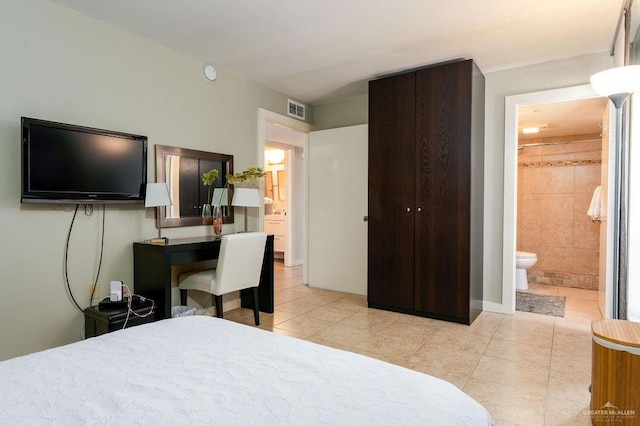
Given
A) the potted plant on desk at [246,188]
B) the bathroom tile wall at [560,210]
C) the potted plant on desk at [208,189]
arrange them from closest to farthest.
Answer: the potted plant on desk at [208,189] < the potted plant on desk at [246,188] < the bathroom tile wall at [560,210]

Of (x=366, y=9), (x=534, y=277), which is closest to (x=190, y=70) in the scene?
(x=366, y=9)

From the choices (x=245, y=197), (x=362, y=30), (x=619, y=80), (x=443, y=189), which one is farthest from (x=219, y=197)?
(x=619, y=80)

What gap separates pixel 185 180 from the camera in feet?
11.0

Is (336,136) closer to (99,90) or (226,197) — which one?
(226,197)

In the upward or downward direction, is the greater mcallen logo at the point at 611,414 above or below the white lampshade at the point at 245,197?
below

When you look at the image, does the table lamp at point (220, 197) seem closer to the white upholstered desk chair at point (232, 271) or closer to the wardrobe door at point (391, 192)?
the white upholstered desk chair at point (232, 271)

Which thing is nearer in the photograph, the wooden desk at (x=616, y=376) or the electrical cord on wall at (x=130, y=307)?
the wooden desk at (x=616, y=376)

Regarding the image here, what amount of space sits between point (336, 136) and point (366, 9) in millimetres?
2173

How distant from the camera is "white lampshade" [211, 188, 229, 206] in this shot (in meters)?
3.56

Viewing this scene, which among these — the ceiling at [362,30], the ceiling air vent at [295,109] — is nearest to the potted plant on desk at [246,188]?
the ceiling at [362,30]

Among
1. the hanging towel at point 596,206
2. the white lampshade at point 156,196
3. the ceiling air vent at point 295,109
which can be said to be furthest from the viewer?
the ceiling air vent at point 295,109

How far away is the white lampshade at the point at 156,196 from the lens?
2.88 metres

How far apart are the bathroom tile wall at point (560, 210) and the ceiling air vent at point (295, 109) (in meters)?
3.41

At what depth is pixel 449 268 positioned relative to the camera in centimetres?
344
